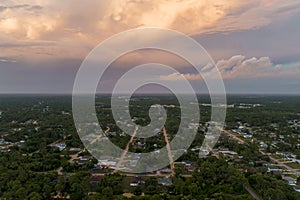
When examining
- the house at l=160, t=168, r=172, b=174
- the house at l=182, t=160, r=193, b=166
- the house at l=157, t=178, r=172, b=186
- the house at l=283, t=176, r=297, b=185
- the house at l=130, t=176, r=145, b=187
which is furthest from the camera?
the house at l=182, t=160, r=193, b=166

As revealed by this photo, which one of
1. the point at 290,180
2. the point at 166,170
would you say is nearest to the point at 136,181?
the point at 166,170

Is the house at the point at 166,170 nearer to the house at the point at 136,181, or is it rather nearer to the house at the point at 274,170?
the house at the point at 136,181

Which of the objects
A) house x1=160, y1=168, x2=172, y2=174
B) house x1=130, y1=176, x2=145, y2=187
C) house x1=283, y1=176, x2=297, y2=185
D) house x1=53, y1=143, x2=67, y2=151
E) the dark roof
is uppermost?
house x1=53, y1=143, x2=67, y2=151

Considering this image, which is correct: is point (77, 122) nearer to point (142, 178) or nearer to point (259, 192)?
point (142, 178)

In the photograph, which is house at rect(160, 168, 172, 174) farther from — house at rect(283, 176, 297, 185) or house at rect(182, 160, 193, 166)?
house at rect(283, 176, 297, 185)

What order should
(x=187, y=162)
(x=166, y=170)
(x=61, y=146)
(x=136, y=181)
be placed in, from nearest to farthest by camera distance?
(x=136, y=181) < (x=166, y=170) < (x=187, y=162) < (x=61, y=146)

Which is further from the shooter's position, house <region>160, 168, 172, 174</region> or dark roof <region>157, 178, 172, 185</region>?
house <region>160, 168, 172, 174</region>

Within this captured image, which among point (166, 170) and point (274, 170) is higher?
point (166, 170)

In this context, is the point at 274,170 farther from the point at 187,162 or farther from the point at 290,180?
the point at 187,162

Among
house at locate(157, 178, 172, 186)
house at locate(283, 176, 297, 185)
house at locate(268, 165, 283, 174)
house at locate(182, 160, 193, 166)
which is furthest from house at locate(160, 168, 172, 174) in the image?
house at locate(283, 176, 297, 185)

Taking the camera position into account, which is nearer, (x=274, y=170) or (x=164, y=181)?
(x=164, y=181)

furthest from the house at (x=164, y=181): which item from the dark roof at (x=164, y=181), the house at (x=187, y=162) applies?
the house at (x=187, y=162)
